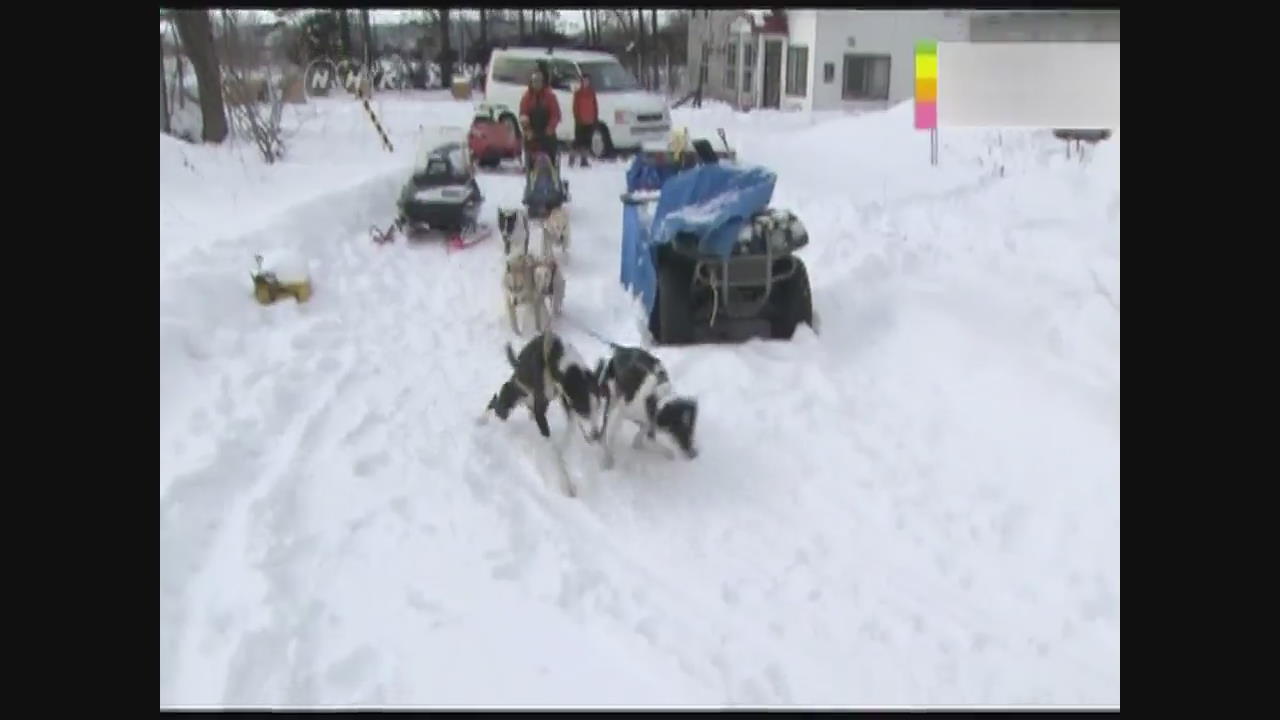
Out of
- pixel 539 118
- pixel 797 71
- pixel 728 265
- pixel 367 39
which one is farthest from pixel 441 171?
pixel 367 39

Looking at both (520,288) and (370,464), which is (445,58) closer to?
(520,288)

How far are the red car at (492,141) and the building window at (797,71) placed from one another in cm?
1354

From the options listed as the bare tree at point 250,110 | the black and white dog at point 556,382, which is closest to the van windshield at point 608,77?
the bare tree at point 250,110

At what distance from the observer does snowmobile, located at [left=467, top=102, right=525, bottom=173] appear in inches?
545

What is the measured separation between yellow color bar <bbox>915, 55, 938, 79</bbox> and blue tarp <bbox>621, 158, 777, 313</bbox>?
737 cm

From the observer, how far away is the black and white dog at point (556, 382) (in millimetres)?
4480

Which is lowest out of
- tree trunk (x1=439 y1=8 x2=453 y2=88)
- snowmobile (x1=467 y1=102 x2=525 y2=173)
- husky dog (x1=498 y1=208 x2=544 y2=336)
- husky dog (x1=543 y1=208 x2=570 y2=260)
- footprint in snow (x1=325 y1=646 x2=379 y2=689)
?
footprint in snow (x1=325 y1=646 x2=379 y2=689)

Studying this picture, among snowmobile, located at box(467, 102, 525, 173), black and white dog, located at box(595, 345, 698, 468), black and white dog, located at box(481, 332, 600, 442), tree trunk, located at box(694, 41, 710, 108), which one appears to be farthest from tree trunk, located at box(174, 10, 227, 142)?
tree trunk, located at box(694, 41, 710, 108)

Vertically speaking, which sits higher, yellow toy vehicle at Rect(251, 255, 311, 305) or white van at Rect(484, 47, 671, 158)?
white van at Rect(484, 47, 671, 158)

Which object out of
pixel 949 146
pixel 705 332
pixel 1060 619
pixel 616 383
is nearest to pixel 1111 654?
pixel 1060 619

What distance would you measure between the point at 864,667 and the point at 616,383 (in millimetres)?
1813

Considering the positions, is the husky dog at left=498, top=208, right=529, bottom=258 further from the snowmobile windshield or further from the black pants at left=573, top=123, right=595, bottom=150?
the black pants at left=573, top=123, right=595, bottom=150

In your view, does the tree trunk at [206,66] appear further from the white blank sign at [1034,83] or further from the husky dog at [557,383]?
the husky dog at [557,383]
